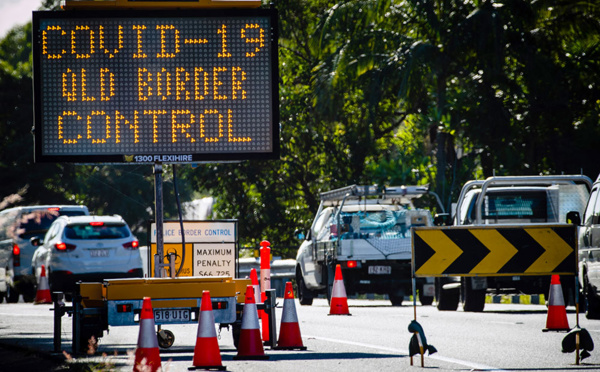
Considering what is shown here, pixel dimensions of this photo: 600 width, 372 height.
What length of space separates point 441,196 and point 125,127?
23.0m

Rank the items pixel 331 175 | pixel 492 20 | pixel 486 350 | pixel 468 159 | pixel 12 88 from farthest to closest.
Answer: pixel 12 88 → pixel 331 175 → pixel 468 159 → pixel 492 20 → pixel 486 350

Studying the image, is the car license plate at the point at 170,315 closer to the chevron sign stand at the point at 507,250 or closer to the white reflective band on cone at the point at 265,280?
the white reflective band on cone at the point at 265,280

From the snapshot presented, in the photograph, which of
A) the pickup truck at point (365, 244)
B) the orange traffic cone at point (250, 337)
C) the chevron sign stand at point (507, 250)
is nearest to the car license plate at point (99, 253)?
the pickup truck at point (365, 244)

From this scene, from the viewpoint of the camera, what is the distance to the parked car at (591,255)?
16.8 m

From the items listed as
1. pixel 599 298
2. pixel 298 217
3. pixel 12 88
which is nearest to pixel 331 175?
pixel 298 217

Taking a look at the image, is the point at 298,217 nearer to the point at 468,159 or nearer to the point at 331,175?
the point at 331,175

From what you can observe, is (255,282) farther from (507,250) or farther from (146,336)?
(146,336)

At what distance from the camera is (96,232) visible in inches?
964

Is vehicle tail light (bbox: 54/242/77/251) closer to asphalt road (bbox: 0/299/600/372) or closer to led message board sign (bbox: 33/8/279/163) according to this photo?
asphalt road (bbox: 0/299/600/372)

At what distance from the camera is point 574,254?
1246 cm

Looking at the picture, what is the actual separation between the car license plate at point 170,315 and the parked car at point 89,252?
41.0ft

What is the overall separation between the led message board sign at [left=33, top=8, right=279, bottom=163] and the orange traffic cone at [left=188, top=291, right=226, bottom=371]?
2.31 meters

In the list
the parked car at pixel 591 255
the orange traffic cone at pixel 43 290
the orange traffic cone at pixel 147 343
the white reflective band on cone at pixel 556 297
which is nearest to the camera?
the orange traffic cone at pixel 147 343

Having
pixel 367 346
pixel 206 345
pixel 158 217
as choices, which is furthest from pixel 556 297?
pixel 206 345
